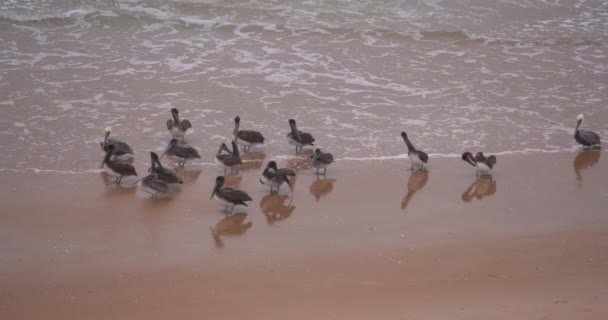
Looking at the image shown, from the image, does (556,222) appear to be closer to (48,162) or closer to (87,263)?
(87,263)

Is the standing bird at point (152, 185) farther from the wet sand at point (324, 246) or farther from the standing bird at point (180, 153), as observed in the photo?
the standing bird at point (180, 153)

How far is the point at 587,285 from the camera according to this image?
831cm

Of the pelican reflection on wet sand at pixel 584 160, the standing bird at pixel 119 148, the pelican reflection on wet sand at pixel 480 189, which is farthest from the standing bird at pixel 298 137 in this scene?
the pelican reflection on wet sand at pixel 584 160

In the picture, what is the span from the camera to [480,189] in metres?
11.1

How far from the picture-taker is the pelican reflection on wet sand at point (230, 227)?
952 centimetres

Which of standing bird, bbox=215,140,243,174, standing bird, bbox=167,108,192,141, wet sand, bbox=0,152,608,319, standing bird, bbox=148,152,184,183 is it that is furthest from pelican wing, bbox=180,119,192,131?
standing bird, bbox=148,152,184,183

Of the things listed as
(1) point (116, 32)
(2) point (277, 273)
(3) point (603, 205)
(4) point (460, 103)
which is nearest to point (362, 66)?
(4) point (460, 103)

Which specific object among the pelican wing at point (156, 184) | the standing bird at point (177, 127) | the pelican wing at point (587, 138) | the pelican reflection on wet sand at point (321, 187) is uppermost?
the pelican wing at point (587, 138)

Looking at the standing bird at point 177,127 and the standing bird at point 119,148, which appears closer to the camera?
the standing bird at point 119,148

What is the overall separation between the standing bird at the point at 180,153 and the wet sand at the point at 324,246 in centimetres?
21

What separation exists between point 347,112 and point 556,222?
15.9 ft

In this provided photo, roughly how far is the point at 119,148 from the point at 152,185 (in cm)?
149

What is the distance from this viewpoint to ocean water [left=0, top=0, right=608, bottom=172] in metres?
12.9

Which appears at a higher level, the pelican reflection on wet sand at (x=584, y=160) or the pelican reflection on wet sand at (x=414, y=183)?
the pelican reflection on wet sand at (x=584, y=160)
